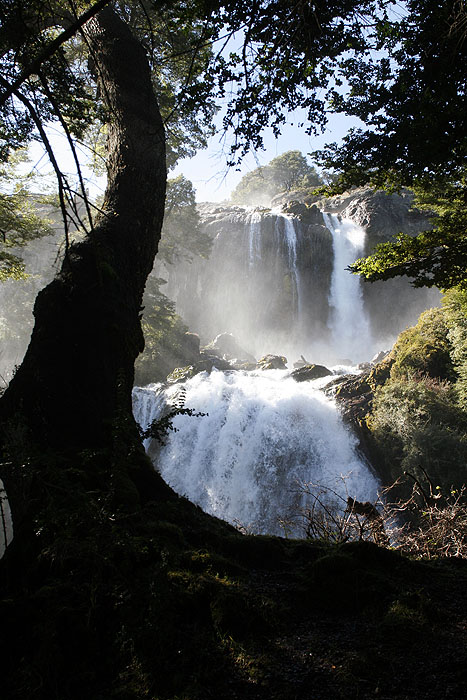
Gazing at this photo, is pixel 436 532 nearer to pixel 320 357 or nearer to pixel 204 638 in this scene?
pixel 204 638

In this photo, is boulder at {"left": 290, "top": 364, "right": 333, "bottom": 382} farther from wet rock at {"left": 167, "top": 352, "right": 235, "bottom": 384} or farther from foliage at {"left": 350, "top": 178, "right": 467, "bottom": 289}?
foliage at {"left": 350, "top": 178, "right": 467, "bottom": 289}

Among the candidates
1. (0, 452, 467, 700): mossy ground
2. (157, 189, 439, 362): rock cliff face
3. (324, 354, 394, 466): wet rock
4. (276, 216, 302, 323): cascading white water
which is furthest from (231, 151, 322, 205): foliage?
(0, 452, 467, 700): mossy ground

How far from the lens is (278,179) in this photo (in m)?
57.1

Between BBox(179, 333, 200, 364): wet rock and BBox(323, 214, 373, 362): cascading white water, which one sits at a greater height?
BBox(323, 214, 373, 362): cascading white water

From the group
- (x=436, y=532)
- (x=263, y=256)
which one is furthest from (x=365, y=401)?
(x=263, y=256)

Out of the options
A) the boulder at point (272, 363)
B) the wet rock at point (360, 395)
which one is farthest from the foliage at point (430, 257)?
the boulder at point (272, 363)

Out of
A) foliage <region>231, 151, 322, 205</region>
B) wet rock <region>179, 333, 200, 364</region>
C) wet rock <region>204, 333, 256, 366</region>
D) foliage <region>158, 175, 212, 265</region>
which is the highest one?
foliage <region>231, 151, 322, 205</region>

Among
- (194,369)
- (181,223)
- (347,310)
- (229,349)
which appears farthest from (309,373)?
(181,223)

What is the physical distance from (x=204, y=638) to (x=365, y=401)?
11.8m

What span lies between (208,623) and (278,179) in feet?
207

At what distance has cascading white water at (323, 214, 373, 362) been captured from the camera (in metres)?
27.5

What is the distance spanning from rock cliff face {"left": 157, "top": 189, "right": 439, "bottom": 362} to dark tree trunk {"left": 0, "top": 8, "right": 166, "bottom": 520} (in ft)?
81.4

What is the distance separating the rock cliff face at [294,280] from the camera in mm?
28094

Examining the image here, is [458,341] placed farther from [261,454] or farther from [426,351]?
[261,454]
